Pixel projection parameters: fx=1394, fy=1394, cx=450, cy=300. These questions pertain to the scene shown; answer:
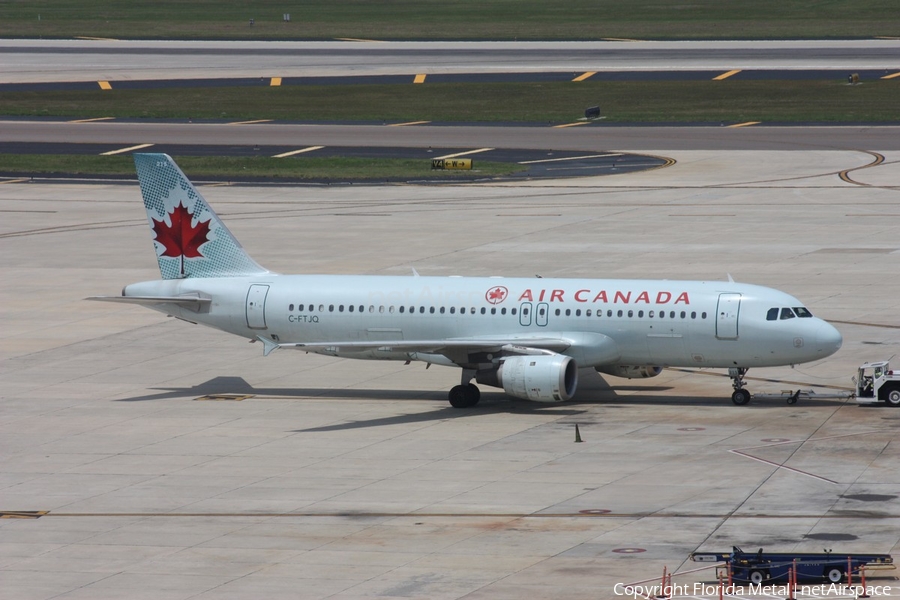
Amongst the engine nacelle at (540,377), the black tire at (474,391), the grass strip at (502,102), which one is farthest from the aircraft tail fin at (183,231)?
the grass strip at (502,102)

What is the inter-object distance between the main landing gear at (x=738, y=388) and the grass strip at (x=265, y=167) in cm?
6089

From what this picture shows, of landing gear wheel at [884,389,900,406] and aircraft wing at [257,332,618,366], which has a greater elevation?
aircraft wing at [257,332,618,366]

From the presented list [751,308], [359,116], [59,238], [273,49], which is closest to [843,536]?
[751,308]

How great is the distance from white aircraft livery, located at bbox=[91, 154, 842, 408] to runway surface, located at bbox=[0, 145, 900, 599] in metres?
1.77

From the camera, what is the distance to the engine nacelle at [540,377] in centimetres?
4728

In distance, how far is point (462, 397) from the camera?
49.6 metres

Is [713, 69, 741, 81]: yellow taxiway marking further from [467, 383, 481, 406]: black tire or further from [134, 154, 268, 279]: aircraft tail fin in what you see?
[467, 383, 481, 406]: black tire

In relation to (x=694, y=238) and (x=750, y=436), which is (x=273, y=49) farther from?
(x=750, y=436)

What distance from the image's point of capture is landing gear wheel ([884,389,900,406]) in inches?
1880

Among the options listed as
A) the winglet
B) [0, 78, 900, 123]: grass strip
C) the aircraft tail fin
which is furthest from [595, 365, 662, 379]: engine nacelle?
[0, 78, 900, 123]: grass strip

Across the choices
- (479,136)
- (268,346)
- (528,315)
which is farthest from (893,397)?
(479,136)

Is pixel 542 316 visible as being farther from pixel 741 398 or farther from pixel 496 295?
pixel 741 398

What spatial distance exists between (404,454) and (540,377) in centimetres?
648

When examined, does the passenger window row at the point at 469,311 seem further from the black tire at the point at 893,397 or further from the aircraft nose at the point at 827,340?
the black tire at the point at 893,397
